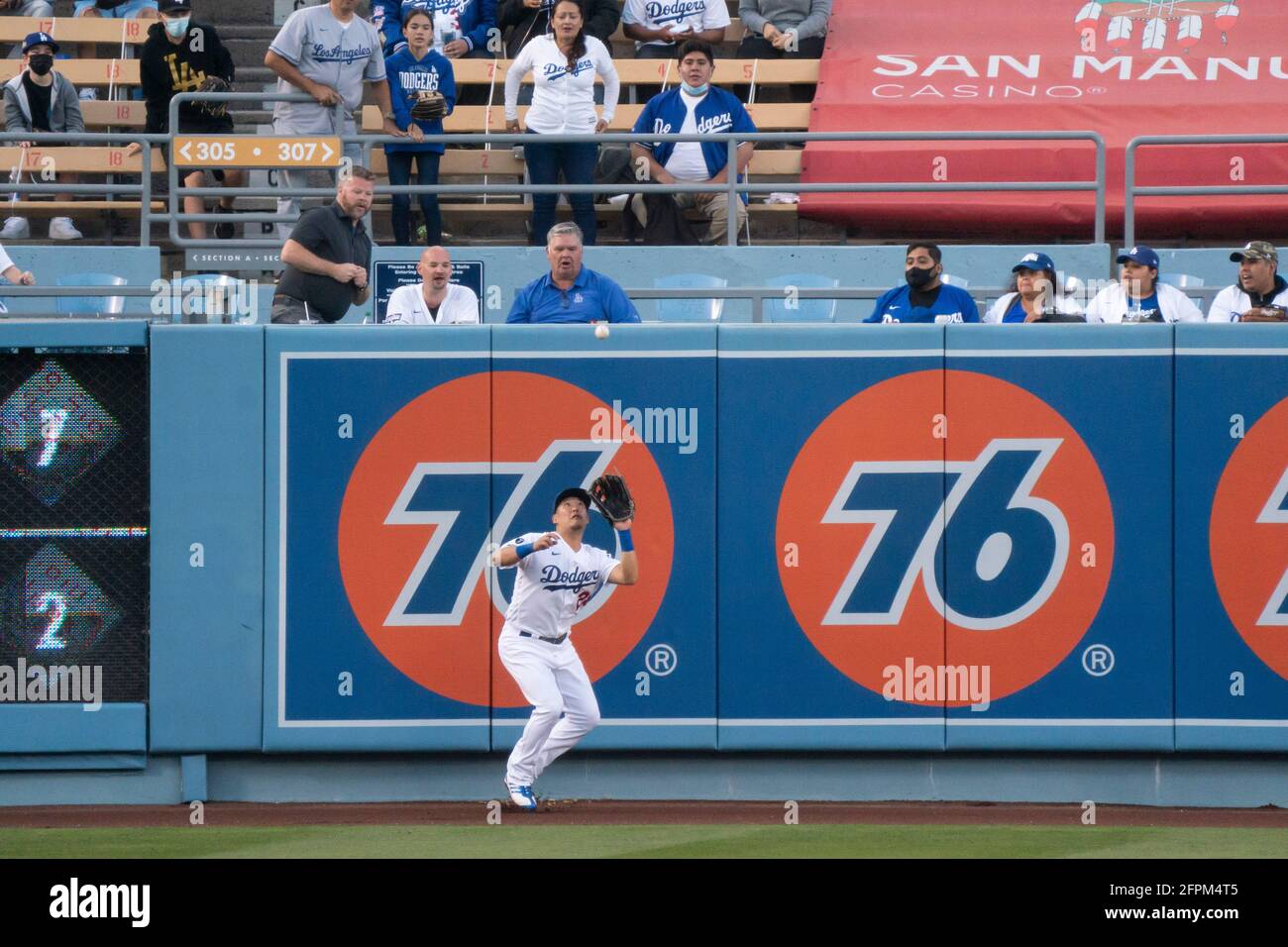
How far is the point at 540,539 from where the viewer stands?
955 centimetres

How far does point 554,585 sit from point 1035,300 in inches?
133

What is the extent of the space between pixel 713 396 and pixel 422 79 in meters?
5.49

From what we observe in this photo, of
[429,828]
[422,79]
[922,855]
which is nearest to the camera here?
[922,855]

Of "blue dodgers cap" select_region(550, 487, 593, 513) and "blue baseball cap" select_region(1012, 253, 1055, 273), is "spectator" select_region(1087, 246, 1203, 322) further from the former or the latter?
"blue dodgers cap" select_region(550, 487, 593, 513)

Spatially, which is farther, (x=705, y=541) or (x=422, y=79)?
(x=422, y=79)

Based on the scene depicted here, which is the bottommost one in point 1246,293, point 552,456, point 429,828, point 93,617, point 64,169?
point 429,828

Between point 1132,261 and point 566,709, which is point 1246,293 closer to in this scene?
point 1132,261

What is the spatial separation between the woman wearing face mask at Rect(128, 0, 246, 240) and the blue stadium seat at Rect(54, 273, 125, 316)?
1.30 meters

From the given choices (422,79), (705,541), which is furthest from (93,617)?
(422,79)

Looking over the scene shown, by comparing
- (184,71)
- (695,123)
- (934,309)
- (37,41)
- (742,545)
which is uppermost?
(37,41)

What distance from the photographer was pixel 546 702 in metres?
9.73

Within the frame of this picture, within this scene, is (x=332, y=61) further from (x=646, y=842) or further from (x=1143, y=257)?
(x=646, y=842)

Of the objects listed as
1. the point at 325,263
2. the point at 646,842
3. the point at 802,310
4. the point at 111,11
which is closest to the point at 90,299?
the point at 325,263

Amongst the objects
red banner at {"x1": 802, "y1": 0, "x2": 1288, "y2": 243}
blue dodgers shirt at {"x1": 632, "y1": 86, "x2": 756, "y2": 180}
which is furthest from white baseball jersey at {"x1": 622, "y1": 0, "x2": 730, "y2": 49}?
blue dodgers shirt at {"x1": 632, "y1": 86, "x2": 756, "y2": 180}
